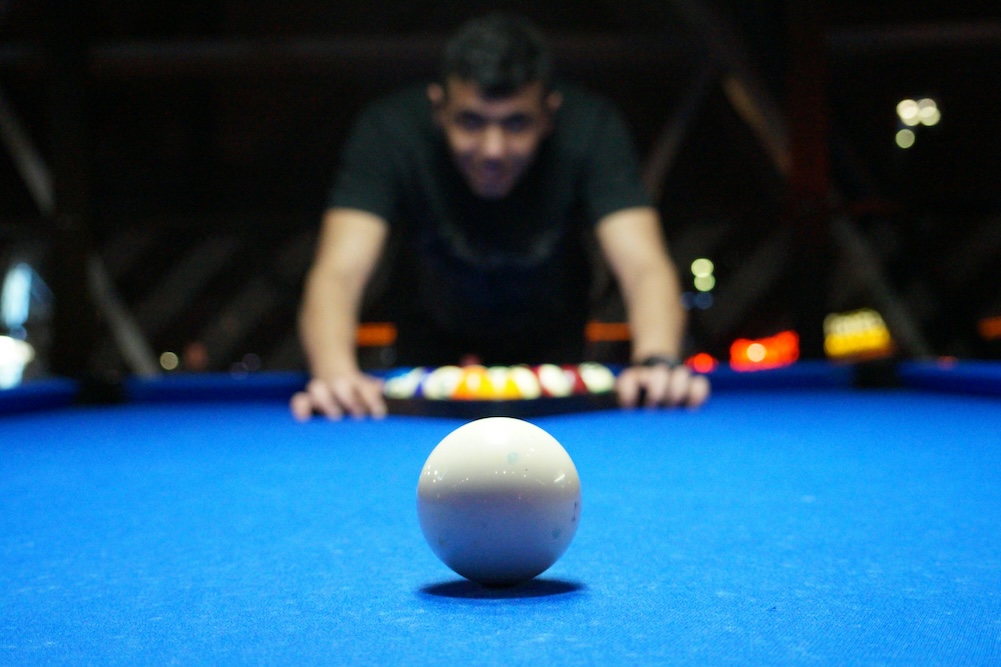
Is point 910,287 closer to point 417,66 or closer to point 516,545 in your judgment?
point 417,66

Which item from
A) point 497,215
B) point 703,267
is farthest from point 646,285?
point 703,267

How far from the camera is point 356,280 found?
3221 mm

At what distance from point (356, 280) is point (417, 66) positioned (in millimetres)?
3315

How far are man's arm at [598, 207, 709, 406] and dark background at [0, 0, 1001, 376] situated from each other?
198 centimetres

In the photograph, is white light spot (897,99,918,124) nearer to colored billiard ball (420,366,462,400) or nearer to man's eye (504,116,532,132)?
man's eye (504,116,532,132)

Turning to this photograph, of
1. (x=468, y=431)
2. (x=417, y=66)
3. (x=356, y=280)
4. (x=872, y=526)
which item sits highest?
(x=417, y=66)

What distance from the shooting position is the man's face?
3061 mm

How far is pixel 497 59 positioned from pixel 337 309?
87cm

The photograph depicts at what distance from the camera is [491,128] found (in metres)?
3.09

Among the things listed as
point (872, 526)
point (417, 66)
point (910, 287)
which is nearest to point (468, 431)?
point (872, 526)

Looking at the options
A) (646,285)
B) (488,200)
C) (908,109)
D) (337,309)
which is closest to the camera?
(337,309)

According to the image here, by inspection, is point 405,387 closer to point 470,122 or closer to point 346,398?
point 346,398

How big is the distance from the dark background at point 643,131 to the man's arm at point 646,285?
1975 millimetres

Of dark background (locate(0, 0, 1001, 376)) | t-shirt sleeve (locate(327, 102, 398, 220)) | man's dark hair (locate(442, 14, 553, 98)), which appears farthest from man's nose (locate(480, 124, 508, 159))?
dark background (locate(0, 0, 1001, 376))
